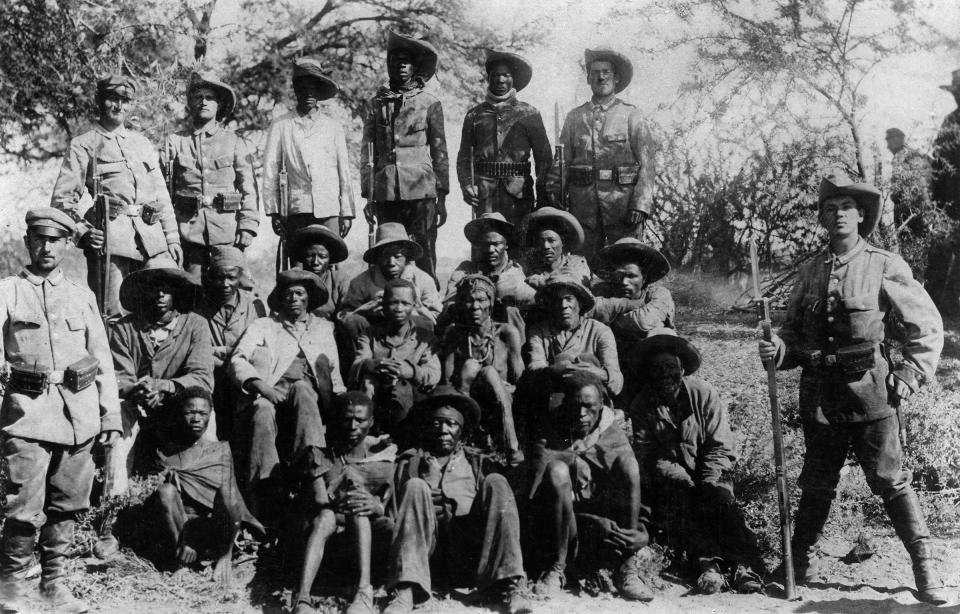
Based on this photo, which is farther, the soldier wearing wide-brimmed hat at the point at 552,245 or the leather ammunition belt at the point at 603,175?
the leather ammunition belt at the point at 603,175

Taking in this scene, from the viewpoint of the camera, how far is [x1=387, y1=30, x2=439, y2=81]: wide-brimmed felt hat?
8.18m

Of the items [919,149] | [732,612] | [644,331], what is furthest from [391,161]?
[919,149]

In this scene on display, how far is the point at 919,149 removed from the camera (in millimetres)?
10789

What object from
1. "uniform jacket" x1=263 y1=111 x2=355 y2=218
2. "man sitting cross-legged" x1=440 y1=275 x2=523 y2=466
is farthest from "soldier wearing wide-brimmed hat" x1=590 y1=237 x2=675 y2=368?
"uniform jacket" x1=263 y1=111 x2=355 y2=218

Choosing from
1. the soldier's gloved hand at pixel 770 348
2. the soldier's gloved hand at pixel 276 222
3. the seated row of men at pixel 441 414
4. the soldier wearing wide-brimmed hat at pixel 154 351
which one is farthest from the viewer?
the soldier's gloved hand at pixel 276 222

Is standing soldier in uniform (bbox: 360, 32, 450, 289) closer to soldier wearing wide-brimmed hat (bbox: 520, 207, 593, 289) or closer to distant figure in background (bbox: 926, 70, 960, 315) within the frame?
soldier wearing wide-brimmed hat (bbox: 520, 207, 593, 289)

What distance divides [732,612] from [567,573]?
3.55 ft

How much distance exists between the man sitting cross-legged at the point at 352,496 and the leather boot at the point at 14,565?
Result: 1.63 m

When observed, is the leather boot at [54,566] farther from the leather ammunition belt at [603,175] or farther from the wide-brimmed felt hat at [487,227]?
the leather ammunition belt at [603,175]

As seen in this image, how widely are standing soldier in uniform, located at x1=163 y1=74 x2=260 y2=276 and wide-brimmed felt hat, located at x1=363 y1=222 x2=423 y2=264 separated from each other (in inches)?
43.2

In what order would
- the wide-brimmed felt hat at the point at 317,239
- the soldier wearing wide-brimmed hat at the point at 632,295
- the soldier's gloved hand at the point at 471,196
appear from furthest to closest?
the soldier's gloved hand at the point at 471,196 → the wide-brimmed felt hat at the point at 317,239 → the soldier wearing wide-brimmed hat at the point at 632,295

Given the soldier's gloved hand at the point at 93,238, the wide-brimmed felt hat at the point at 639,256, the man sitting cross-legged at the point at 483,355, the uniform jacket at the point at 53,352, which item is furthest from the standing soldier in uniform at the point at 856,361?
the soldier's gloved hand at the point at 93,238

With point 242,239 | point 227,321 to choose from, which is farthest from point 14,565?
point 242,239

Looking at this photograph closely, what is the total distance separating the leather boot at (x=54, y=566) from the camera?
17.2 ft
